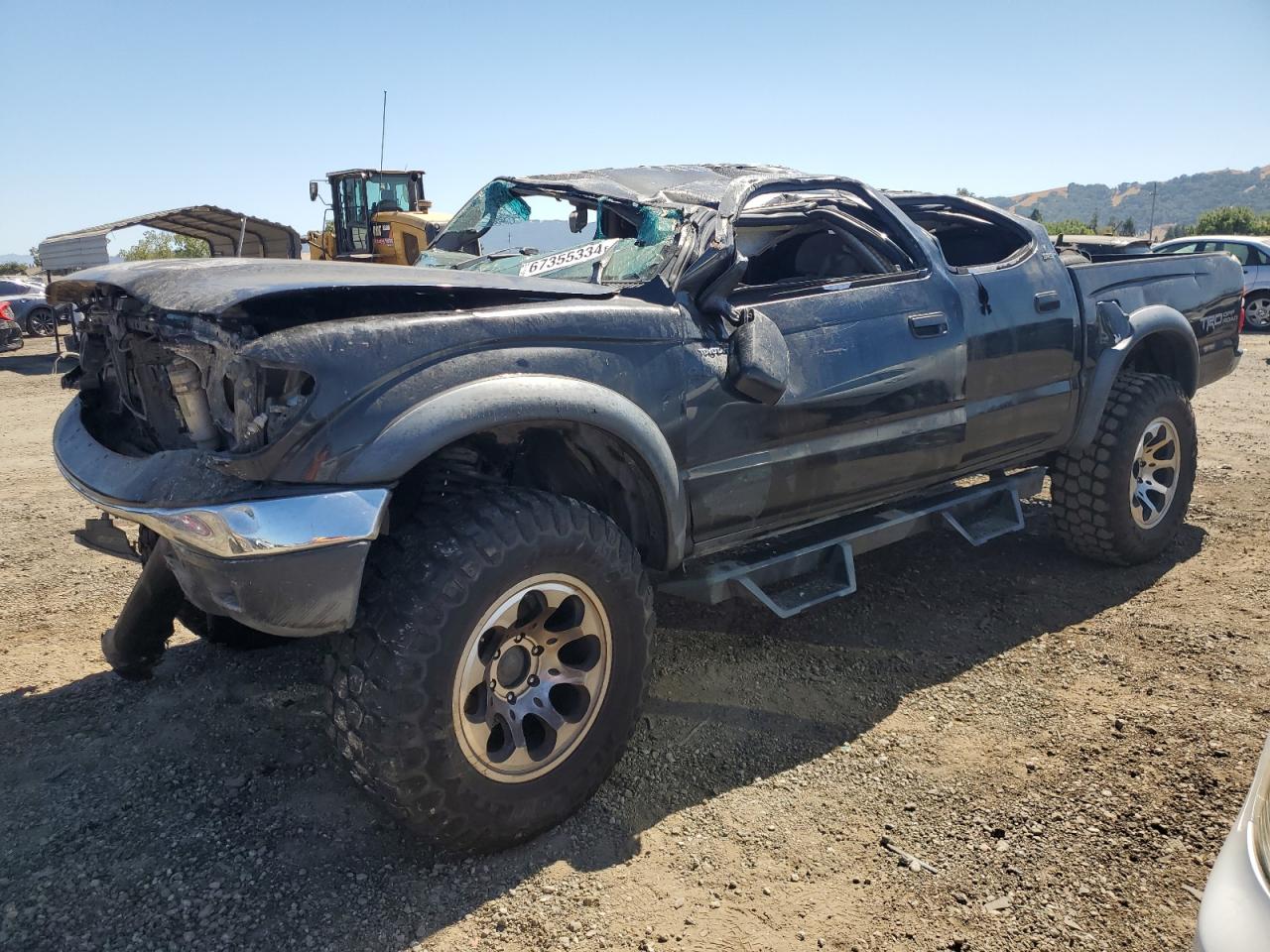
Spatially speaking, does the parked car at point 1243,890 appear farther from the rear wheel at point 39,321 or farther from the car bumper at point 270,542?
the rear wheel at point 39,321

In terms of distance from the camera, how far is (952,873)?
2.44 metres

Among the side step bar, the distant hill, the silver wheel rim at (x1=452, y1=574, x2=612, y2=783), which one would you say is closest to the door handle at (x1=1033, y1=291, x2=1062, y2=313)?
the side step bar

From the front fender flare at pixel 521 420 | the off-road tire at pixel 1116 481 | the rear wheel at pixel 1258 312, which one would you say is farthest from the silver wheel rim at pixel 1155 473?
the rear wheel at pixel 1258 312

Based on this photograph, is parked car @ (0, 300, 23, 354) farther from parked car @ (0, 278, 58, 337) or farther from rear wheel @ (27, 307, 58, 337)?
rear wheel @ (27, 307, 58, 337)

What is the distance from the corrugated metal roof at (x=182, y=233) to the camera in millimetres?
15812

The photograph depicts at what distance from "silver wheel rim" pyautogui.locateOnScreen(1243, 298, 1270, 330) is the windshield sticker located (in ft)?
52.3

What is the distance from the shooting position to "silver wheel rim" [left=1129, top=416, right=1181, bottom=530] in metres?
4.54

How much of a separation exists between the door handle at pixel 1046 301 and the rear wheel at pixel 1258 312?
45.8ft

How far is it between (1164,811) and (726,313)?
2012 mm

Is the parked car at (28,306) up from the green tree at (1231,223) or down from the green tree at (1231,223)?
down

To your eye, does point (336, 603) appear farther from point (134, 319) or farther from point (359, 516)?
point (134, 319)

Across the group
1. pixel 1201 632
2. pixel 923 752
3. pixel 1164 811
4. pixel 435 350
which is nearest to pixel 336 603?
pixel 435 350

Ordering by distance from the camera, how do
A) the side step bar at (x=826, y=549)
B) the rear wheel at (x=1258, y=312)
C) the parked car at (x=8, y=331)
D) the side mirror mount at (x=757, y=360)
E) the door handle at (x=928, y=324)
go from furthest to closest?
the parked car at (x=8, y=331), the rear wheel at (x=1258, y=312), the door handle at (x=928, y=324), the side step bar at (x=826, y=549), the side mirror mount at (x=757, y=360)

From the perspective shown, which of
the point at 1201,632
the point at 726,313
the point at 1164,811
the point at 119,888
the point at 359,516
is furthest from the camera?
the point at 1201,632
